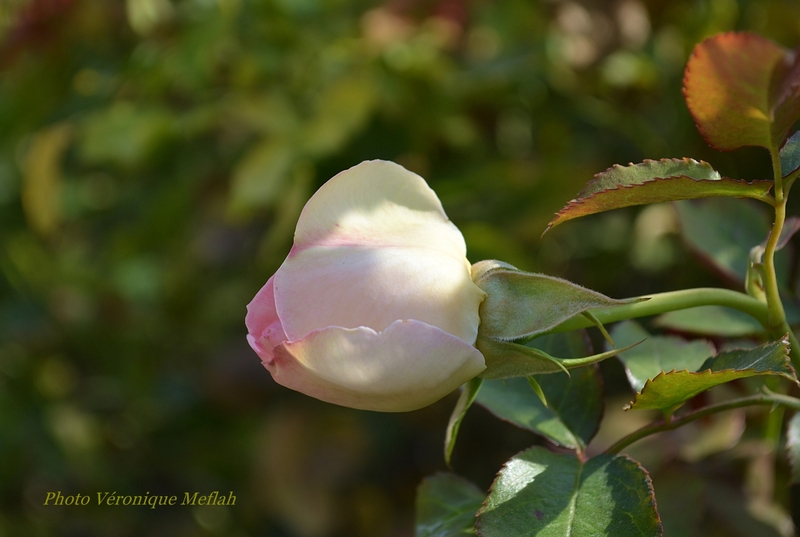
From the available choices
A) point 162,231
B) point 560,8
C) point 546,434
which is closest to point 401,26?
point 560,8

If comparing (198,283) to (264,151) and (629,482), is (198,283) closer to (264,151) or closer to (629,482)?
(264,151)

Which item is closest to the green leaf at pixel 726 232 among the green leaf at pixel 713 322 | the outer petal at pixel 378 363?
the green leaf at pixel 713 322

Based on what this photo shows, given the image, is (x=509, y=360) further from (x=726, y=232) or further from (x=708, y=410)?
(x=726, y=232)

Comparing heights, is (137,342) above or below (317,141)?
below

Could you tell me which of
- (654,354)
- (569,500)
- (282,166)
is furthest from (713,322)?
(282,166)

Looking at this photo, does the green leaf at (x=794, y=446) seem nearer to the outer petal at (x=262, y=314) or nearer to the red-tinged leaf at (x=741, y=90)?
the red-tinged leaf at (x=741, y=90)
